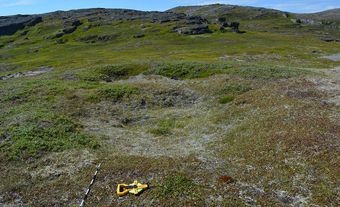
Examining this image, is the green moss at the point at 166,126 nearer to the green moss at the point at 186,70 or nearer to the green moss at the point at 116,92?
the green moss at the point at 116,92

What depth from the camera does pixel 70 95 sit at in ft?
178

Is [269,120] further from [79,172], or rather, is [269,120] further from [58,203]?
[58,203]

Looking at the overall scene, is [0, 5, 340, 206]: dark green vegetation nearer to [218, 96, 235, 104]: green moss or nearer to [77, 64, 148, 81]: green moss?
[218, 96, 235, 104]: green moss

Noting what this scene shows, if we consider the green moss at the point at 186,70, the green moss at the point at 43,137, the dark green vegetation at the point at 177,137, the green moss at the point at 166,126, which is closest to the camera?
the dark green vegetation at the point at 177,137

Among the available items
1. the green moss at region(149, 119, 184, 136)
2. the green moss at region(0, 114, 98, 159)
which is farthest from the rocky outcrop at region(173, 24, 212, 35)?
the green moss at region(0, 114, 98, 159)

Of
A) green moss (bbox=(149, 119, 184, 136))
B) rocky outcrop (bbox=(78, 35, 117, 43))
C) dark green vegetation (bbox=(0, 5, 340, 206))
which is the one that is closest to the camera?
dark green vegetation (bbox=(0, 5, 340, 206))

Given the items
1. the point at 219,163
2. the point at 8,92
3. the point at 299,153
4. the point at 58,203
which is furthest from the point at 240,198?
the point at 8,92

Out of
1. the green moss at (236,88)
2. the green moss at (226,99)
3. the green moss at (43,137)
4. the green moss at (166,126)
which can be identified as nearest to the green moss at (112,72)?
the green moss at (236,88)

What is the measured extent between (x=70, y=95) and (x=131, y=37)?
131396 millimetres

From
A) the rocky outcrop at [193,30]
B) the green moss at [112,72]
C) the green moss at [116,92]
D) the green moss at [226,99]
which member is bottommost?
the green moss at [226,99]

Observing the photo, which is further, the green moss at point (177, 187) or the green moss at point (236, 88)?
the green moss at point (236, 88)

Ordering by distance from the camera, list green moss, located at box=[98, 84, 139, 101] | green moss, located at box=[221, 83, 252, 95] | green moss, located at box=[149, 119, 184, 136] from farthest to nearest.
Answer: green moss, located at box=[98, 84, 139, 101]
green moss, located at box=[221, 83, 252, 95]
green moss, located at box=[149, 119, 184, 136]

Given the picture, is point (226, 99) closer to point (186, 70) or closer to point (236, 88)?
point (236, 88)

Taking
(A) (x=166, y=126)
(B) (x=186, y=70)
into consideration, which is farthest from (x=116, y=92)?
(B) (x=186, y=70)
